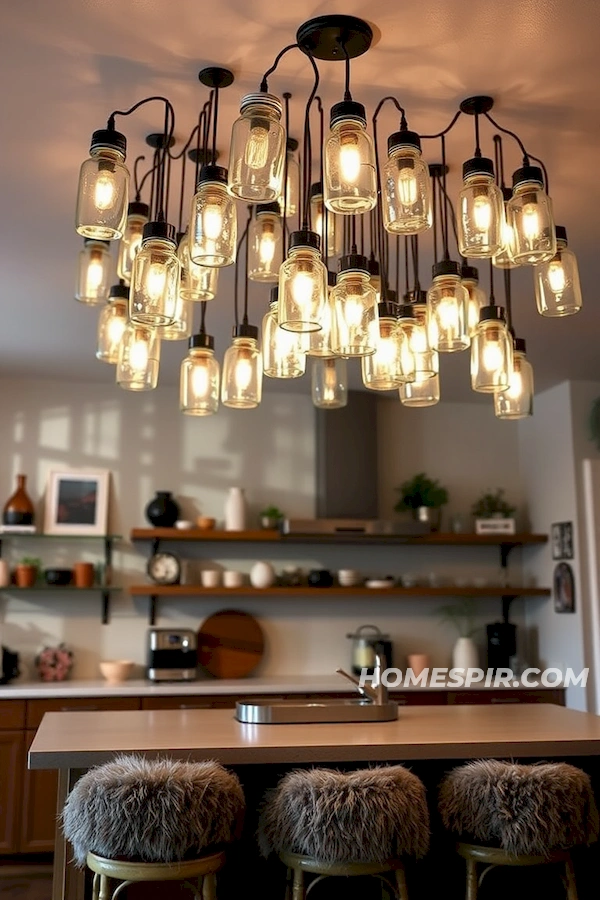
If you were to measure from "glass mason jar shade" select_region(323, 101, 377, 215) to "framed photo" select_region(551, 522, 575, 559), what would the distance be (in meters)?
3.89

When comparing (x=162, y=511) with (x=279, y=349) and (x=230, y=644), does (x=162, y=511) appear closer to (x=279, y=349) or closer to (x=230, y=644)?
(x=230, y=644)

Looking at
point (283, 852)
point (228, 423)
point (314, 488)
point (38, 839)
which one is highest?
point (228, 423)

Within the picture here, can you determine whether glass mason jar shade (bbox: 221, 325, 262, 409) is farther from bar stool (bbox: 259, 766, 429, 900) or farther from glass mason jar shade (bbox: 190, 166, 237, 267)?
bar stool (bbox: 259, 766, 429, 900)

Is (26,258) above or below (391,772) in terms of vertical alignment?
above

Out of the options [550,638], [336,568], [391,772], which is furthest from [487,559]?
[391,772]

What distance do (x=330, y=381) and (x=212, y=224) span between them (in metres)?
1.04

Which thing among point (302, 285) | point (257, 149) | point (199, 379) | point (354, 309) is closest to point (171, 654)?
point (199, 379)

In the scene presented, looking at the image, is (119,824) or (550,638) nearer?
(119,824)

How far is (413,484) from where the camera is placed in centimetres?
579

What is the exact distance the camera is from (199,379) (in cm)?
288

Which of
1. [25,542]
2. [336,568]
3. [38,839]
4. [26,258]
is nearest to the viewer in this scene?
[26,258]

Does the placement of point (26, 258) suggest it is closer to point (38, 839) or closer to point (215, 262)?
point (215, 262)

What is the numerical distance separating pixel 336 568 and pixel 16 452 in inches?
85.1

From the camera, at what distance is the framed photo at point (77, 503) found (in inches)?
213
